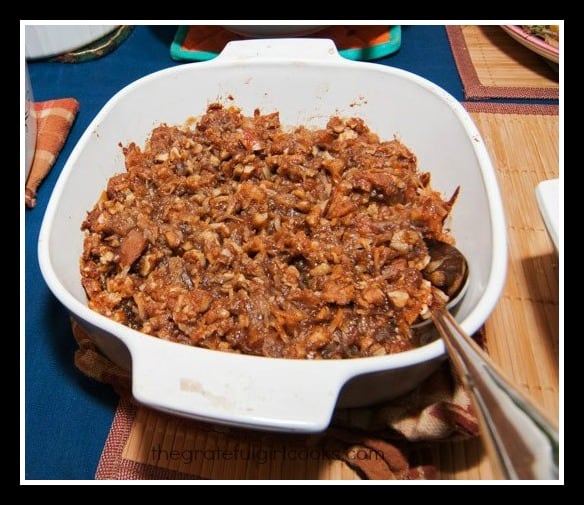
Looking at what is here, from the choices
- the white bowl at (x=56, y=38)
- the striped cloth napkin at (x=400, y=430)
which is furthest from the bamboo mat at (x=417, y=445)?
the white bowl at (x=56, y=38)

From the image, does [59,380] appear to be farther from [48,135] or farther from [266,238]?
[48,135]

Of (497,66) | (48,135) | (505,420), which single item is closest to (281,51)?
(48,135)

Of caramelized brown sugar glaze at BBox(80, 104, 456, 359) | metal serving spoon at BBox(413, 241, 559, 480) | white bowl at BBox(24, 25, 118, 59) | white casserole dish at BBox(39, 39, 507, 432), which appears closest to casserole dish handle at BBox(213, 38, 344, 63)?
white casserole dish at BBox(39, 39, 507, 432)

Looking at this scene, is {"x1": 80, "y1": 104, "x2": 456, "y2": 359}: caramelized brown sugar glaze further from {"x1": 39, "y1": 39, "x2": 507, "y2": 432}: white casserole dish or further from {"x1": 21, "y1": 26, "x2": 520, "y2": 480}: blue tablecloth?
{"x1": 21, "y1": 26, "x2": 520, "y2": 480}: blue tablecloth

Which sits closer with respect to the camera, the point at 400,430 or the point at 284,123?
the point at 400,430
